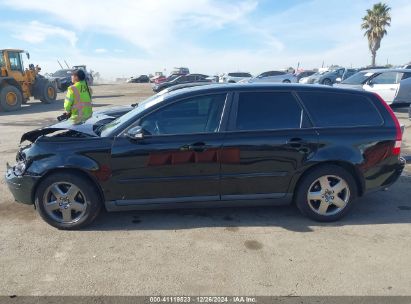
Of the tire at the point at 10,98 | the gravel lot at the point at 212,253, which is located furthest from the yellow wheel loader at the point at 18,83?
the gravel lot at the point at 212,253

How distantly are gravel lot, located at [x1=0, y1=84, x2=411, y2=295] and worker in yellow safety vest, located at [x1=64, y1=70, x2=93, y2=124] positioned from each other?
2705mm

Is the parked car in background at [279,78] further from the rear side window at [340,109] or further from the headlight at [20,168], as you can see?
the headlight at [20,168]

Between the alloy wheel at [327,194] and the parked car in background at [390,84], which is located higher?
the parked car in background at [390,84]

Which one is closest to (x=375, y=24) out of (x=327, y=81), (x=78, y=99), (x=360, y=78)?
(x=327, y=81)

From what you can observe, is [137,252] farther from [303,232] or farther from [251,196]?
[303,232]

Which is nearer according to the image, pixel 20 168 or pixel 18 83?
pixel 20 168

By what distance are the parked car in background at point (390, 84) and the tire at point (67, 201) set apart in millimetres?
10167

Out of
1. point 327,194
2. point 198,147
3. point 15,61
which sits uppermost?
point 15,61

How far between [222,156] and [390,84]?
10915mm

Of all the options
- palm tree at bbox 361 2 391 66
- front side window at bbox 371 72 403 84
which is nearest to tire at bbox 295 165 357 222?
front side window at bbox 371 72 403 84

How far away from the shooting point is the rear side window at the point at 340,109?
4.09 m

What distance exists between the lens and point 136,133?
3766 millimetres

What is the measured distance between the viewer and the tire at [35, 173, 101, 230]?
12.7 feet

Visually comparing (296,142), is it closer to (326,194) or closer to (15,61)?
(326,194)
